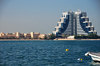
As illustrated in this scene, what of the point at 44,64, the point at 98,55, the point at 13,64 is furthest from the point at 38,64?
the point at 98,55

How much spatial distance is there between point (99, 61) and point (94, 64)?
3.11 ft

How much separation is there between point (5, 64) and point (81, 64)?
942cm

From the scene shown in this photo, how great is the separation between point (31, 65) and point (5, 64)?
340cm

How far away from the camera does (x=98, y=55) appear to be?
32625mm

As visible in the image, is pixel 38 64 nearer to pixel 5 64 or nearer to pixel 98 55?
pixel 5 64

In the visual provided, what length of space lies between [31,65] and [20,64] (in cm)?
157

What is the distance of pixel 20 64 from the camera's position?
31969 millimetres

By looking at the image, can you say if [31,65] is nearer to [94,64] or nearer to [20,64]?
[20,64]

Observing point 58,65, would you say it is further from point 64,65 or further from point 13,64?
point 13,64

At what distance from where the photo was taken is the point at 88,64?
3234 centimetres

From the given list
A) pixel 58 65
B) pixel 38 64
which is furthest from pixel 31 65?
pixel 58 65

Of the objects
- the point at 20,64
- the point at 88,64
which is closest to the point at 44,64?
the point at 20,64

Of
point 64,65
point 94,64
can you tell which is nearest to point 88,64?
point 94,64

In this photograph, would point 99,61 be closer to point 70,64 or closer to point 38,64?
point 70,64
